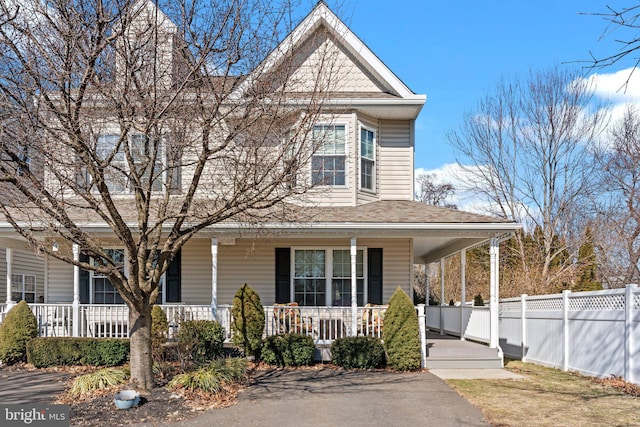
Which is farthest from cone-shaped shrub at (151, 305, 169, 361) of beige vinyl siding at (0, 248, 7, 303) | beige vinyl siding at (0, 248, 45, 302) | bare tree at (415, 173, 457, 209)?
bare tree at (415, 173, 457, 209)

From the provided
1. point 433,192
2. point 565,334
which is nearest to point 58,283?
point 565,334

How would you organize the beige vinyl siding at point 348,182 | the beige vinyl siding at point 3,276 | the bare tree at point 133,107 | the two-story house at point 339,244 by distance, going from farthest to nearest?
1. the beige vinyl siding at point 3,276
2. the beige vinyl siding at point 348,182
3. the two-story house at point 339,244
4. the bare tree at point 133,107

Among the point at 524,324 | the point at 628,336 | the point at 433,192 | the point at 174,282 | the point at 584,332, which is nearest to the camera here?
the point at 628,336

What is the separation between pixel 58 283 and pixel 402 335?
946cm

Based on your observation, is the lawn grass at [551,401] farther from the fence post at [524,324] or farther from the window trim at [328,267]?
the window trim at [328,267]

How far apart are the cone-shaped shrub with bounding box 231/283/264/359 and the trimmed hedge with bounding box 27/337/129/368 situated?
244 cm

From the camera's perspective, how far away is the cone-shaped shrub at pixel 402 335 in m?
12.1

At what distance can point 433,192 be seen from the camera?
147 ft

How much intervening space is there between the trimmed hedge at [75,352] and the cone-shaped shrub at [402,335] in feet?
18.7

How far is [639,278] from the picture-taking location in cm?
2428

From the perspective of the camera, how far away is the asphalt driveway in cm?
814

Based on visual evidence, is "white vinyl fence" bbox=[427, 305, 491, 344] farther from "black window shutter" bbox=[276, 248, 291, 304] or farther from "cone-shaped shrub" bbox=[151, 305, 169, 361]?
"cone-shaped shrub" bbox=[151, 305, 169, 361]

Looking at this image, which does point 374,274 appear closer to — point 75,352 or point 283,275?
point 283,275

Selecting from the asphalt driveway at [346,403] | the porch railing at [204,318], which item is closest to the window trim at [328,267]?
the porch railing at [204,318]
